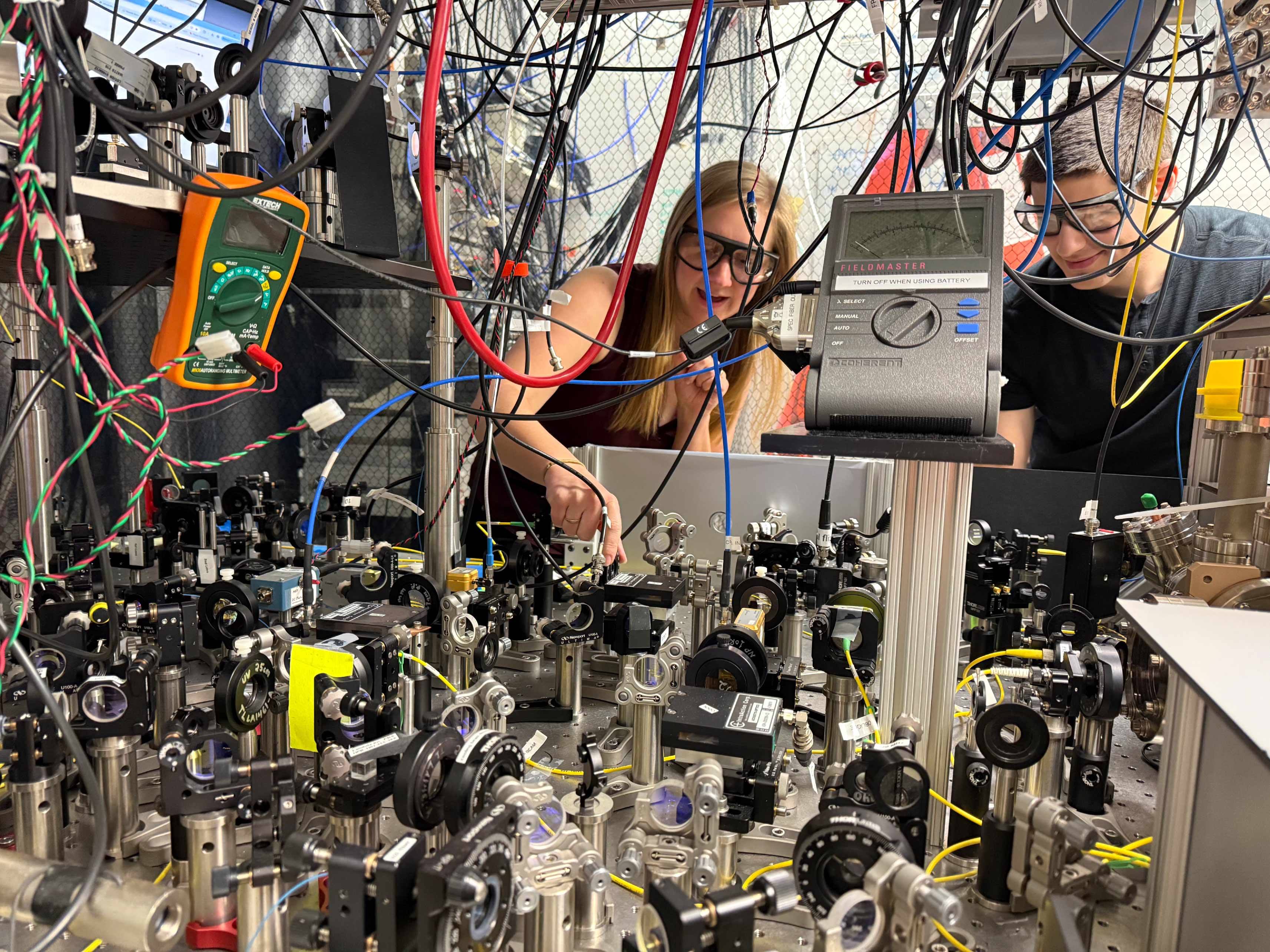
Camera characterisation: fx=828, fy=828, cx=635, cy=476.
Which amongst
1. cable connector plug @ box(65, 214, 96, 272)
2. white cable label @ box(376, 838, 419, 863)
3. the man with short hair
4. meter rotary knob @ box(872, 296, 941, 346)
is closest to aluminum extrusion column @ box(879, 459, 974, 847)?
meter rotary knob @ box(872, 296, 941, 346)

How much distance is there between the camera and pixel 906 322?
3.29 feet

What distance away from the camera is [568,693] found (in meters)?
1.42

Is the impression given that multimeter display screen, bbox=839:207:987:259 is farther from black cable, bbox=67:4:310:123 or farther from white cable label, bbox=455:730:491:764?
white cable label, bbox=455:730:491:764

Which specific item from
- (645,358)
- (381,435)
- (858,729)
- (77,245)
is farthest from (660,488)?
(77,245)

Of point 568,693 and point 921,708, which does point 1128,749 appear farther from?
point 568,693

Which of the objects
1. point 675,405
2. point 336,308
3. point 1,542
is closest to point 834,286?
point 675,405

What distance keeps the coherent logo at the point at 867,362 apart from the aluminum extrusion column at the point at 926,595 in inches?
4.8

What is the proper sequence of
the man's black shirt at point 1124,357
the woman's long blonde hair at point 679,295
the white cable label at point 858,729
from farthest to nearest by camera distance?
1. the man's black shirt at point 1124,357
2. the woman's long blonde hair at point 679,295
3. the white cable label at point 858,729

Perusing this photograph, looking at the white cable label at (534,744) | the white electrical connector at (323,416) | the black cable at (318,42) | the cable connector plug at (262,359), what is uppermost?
the black cable at (318,42)

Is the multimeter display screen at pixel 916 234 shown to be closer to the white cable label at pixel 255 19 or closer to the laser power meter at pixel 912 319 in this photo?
the laser power meter at pixel 912 319

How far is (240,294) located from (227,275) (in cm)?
4

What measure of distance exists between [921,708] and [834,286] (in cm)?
54

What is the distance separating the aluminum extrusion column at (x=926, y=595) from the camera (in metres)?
1.00

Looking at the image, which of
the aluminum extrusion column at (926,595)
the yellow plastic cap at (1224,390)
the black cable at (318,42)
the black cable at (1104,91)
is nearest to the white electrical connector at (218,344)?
the black cable at (318,42)
